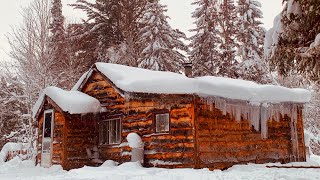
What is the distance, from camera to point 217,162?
14414mm

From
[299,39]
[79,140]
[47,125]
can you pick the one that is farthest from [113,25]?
[299,39]

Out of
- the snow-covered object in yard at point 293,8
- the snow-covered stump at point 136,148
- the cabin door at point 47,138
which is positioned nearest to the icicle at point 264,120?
the snow-covered stump at point 136,148

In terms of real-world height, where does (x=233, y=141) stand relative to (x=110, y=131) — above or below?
below

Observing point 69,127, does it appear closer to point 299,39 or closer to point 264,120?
point 264,120

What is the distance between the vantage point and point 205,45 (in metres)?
31.4

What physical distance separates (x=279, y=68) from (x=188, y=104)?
412 centimetres

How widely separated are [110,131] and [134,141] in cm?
218

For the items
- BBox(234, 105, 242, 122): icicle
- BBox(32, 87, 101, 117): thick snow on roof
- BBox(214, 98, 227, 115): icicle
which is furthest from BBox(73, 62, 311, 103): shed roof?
BBox(32, 87, 101, 117): thick snow on roof

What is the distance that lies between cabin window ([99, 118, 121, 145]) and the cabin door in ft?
7.40


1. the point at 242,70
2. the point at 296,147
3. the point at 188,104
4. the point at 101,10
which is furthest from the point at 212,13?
the point at 188,104

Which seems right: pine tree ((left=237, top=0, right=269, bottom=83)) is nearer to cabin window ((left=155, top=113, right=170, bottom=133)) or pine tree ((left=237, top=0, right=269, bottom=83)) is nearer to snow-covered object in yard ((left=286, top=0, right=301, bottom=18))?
cabin window ((left=155, top=113, right=170, bottom=133))

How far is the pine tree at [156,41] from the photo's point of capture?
2830 cm

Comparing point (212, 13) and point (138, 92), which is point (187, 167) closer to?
point (138, 92)

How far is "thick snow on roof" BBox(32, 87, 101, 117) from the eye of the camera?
15648 millimetres
